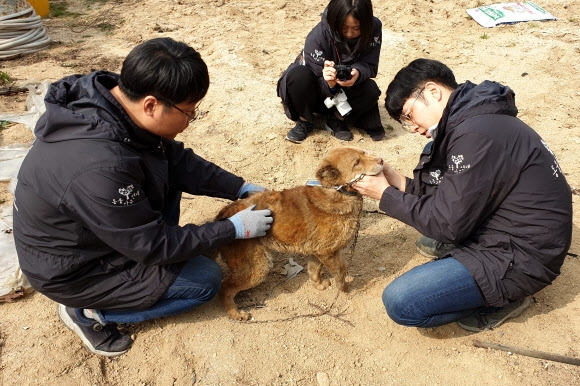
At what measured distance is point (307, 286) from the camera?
4.45 m

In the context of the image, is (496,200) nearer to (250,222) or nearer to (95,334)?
(250,222)

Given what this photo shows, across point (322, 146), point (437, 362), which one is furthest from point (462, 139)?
point (322, 146)

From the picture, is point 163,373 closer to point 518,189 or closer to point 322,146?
point 518,189

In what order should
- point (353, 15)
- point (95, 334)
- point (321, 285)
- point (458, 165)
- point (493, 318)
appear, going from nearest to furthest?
point (458, 165) → point (95, 334) → point (493, 318) → point (321, 285) → point (353, 15)

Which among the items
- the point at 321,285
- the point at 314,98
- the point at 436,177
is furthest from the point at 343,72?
the point at 321,285

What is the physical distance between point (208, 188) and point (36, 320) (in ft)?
6.33

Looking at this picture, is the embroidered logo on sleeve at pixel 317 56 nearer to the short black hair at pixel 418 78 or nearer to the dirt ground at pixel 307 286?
the dirt ground at pixel 307 286

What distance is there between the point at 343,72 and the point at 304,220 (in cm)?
286

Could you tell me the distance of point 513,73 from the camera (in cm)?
828

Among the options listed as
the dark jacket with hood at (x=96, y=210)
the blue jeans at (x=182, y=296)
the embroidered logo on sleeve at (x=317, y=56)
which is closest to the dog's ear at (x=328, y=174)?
the dark jacket with hood at (x=96, y=210)

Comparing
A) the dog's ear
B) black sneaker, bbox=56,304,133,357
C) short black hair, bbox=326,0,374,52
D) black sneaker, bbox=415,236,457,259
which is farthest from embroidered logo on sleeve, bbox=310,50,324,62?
black sneaker, bbox=56,304,133,357

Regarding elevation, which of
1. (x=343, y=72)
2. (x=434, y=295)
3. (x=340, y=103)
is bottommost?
(x=340, y=103)

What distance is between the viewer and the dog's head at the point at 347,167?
12.9 feet

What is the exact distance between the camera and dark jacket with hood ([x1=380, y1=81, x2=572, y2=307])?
305cm
